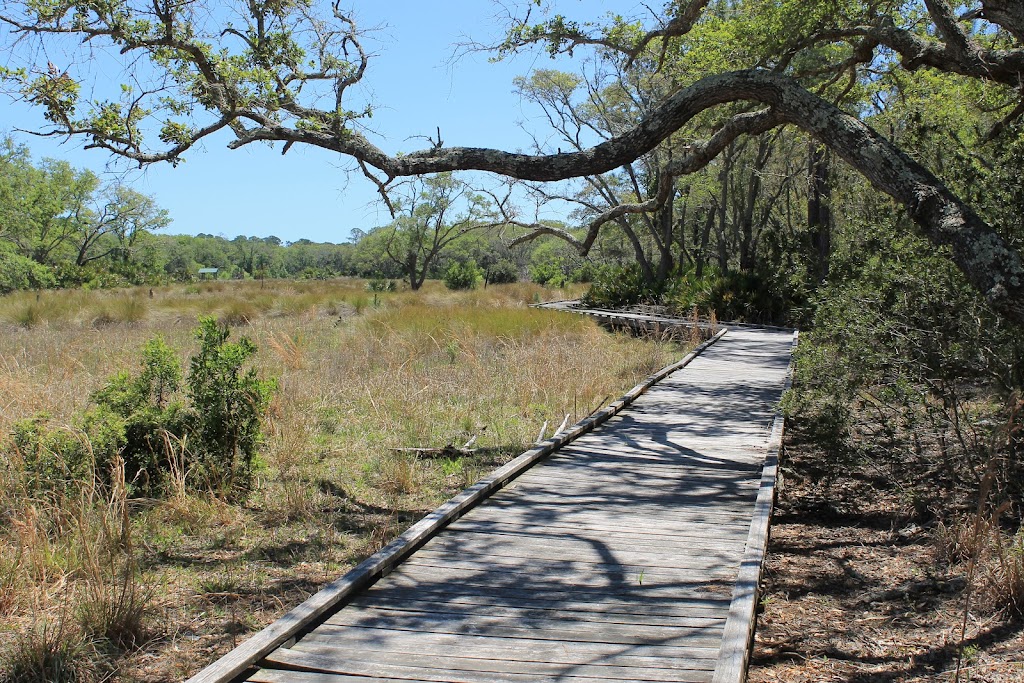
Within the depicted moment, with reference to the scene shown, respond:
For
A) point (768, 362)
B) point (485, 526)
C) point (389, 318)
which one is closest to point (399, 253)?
point (389, 318)

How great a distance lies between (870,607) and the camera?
460cm

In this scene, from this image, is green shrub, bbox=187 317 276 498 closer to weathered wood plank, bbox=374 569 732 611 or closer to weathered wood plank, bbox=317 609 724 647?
weathered wood plank, bbox=374 569 732 611

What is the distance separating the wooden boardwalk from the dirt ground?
35 centimetres

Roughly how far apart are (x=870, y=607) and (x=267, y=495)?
4222 millimetres

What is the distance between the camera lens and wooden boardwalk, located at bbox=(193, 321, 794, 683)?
3.32 m

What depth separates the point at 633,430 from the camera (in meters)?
8.60

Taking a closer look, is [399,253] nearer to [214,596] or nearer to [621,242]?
[621,242]

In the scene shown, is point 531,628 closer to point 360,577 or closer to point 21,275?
point 360,577

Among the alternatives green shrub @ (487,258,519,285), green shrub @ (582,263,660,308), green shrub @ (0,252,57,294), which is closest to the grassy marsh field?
green shrub @ (582,263,660,308)

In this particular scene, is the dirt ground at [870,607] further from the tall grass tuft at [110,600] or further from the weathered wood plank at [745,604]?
the tall grass tuft at [110,600]

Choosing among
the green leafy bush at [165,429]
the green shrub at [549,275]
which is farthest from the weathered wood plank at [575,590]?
the green shrub at [549,275]

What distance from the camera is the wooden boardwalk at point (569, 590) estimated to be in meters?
3.32

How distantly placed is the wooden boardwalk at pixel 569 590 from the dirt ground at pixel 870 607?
0.35m

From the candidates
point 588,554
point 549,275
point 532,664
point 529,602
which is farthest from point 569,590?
point 549,275
